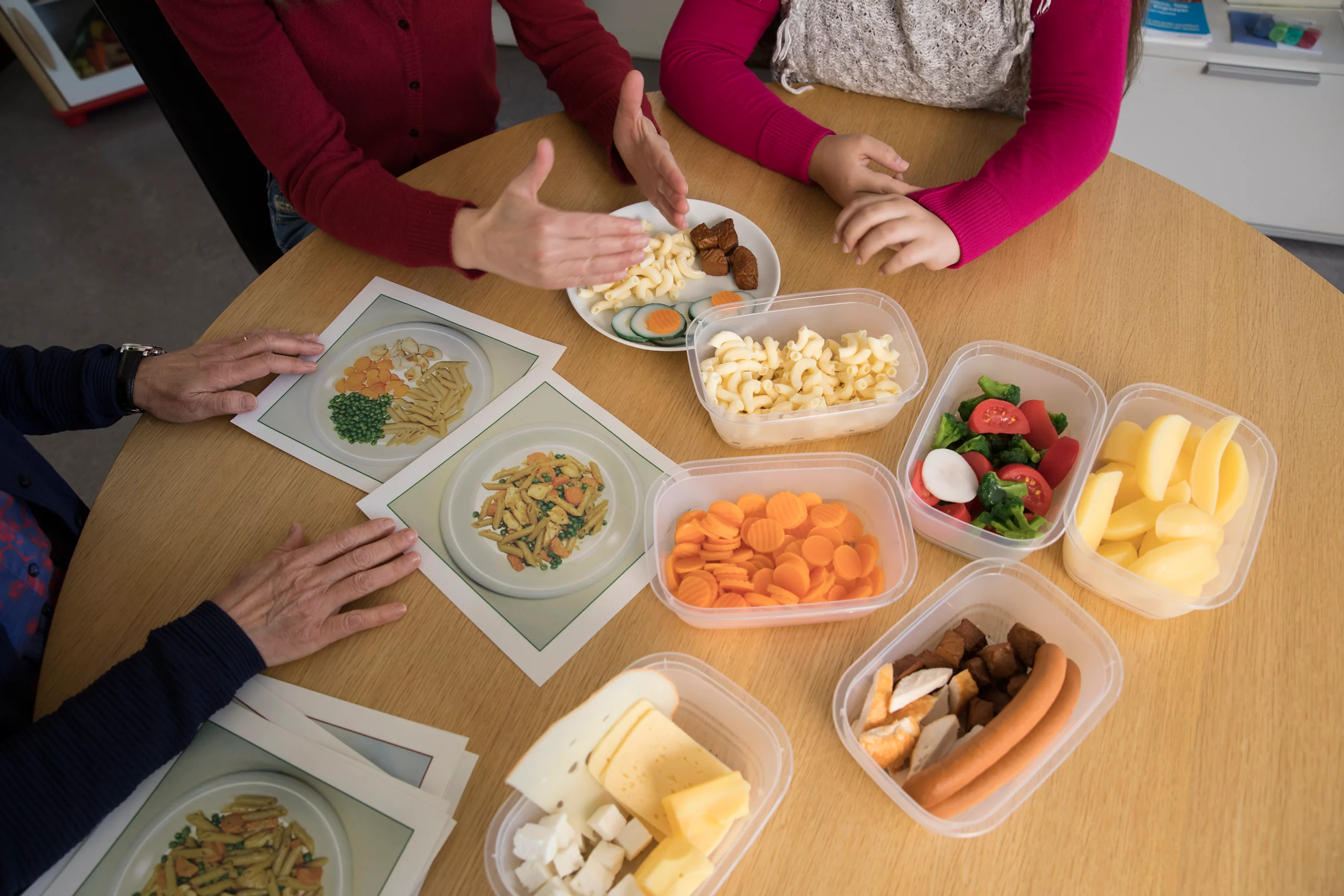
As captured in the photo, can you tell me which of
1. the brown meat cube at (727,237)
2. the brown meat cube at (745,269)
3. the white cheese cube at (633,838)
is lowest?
the white cheese cube at (633,838)

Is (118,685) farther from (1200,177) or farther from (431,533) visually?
(1200,177)

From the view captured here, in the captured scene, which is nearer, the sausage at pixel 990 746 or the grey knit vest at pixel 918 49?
the sausage at pixel 990 746

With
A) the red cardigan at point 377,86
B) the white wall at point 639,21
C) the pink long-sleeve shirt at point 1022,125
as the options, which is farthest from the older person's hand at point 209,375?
the white wall at point 639,21

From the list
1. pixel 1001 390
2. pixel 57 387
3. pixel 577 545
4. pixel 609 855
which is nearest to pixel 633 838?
pixel 609 855

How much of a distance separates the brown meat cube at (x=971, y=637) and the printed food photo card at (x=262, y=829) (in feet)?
1.85

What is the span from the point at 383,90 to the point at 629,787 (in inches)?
46.9

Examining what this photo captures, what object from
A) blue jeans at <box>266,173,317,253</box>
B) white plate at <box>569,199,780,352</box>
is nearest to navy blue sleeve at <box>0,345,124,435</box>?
blue jeans at <box>266,173,317,253</box>

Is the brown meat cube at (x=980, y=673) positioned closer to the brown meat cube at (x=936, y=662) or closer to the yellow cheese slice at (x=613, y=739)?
the brown meat cube at (x=936, y=662)

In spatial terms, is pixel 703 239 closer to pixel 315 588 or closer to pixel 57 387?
pixel 315 588

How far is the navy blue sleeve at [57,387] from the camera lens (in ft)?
3.40

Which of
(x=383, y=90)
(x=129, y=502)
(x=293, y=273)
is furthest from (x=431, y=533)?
(x=383, y=90)

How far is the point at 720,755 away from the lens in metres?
0.82

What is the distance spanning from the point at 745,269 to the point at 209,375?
755mm

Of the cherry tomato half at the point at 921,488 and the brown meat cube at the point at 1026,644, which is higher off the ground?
the cherry tomato half at the point at 921,488
